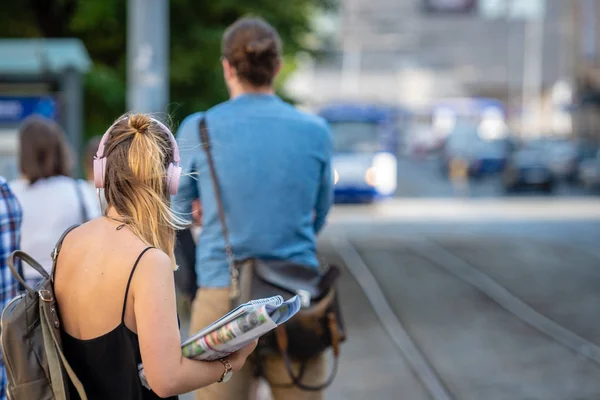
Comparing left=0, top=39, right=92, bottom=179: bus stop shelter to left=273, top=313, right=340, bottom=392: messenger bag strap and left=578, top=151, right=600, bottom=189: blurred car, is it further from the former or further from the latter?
left=578, top=151, right=600, bottom=189: blurred car

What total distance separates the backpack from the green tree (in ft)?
40.6

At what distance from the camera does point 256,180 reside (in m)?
3.32

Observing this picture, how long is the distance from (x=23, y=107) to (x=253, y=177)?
6.24 m

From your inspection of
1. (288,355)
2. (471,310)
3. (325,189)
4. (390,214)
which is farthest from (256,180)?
(390,214)

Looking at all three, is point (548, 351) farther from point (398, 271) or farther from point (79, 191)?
point (398, 271)

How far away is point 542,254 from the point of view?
1518 centimetres

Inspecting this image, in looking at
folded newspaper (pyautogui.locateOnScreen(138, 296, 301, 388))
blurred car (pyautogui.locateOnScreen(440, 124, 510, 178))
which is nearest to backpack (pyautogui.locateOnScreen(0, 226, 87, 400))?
folded newspaper (pyautogui.locateOnScreen(138, 296, 301, 388))

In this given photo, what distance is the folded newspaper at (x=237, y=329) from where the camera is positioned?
6.74 ft

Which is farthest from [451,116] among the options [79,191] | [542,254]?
[79,191]

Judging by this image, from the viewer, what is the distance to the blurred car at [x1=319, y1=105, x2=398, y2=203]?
26781 millimetres

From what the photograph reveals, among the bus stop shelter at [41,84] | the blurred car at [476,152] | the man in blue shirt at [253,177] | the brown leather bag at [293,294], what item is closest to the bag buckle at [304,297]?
the brown leather bag at [293,294]

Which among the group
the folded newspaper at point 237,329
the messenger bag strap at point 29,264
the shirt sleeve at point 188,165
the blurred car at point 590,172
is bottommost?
the blurred car at point 590,172

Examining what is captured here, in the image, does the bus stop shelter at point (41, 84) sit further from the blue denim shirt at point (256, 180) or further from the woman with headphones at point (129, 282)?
the woman with headphones at point (129, 282)

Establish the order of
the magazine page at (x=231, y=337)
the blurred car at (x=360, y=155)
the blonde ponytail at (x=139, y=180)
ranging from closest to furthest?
the magazine page at (x=231, y=337)
the blonde ponytail at (x=139, y=180)
the blurred car at (x=360, y=155)
